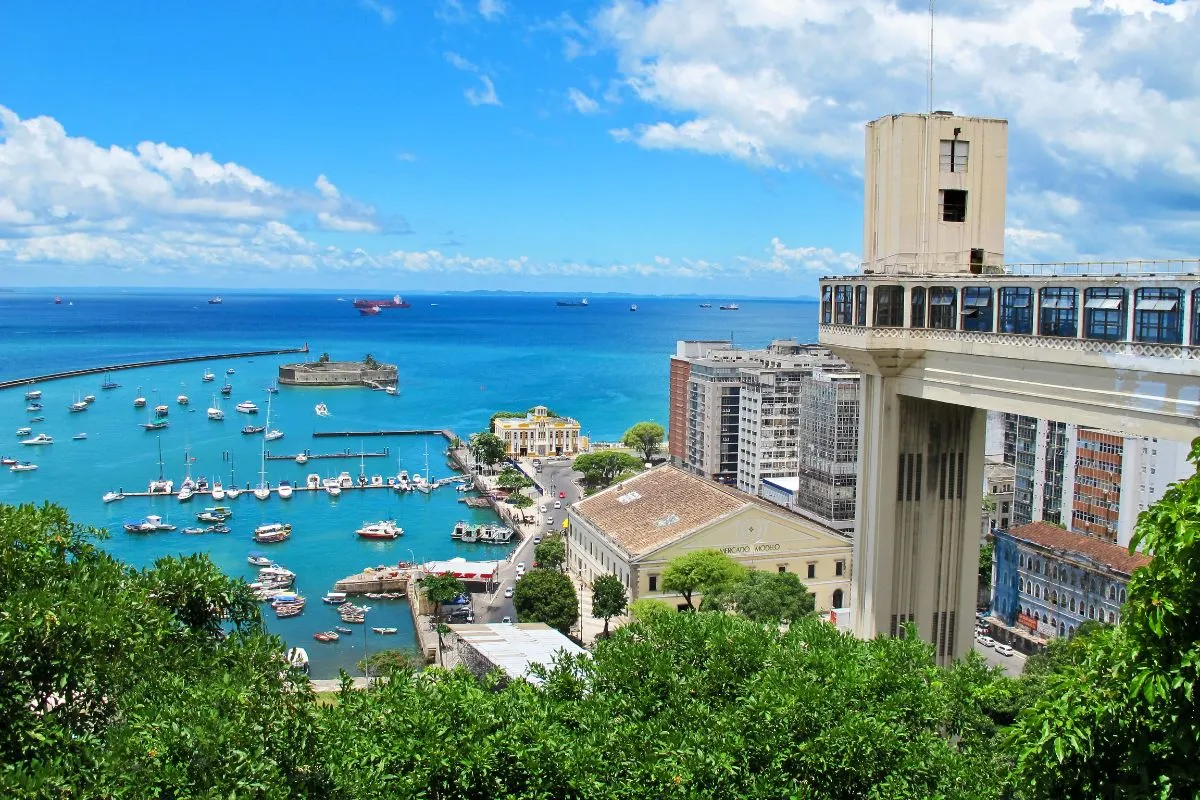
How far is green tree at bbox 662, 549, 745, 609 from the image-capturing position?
39938 millimetres

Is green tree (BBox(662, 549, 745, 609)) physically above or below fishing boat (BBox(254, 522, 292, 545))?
above

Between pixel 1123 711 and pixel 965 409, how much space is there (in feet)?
38.6

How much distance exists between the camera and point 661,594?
137 ft

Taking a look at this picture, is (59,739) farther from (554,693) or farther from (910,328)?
(910,328)

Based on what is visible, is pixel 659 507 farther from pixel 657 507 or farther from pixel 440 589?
pixel 440 589

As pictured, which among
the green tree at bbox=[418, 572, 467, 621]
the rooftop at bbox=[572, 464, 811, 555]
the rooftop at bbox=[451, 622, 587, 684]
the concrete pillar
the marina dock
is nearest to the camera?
the concrete pillar

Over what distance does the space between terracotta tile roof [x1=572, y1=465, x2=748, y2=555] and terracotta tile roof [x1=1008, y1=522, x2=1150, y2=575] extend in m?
10.8

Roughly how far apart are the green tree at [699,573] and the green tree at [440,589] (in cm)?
936

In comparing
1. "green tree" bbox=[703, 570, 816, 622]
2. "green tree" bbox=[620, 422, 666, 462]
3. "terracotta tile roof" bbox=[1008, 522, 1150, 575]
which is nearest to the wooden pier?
"green tree" bbox=[620, 422, 666, 462]

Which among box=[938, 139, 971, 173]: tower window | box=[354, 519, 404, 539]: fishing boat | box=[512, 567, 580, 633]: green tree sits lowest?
box=[354, 519, 404, 539]: fishing boat

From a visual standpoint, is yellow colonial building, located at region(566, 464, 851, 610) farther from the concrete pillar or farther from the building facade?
the concrete pillar

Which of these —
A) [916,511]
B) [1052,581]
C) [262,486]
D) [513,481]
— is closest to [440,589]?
A: [513,481]

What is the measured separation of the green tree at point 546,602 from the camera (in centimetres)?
3850

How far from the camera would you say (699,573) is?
39969 millimetres
